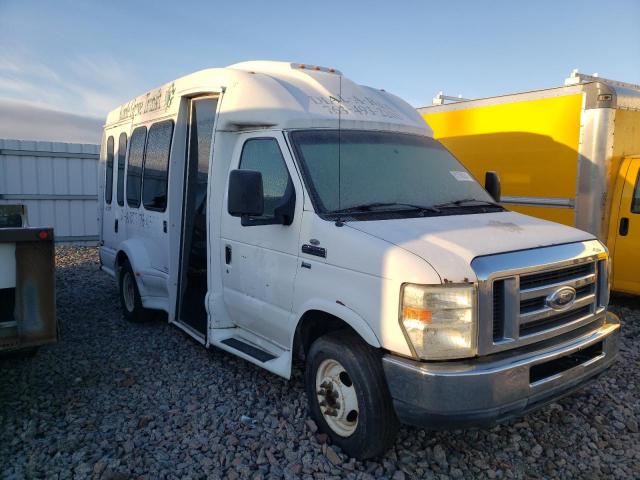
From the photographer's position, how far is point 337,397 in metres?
3.45

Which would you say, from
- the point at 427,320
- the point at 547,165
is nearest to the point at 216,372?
the point at 427,320

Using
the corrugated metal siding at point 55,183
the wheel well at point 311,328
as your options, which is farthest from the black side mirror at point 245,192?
the corrugated metal siding at point 55,183

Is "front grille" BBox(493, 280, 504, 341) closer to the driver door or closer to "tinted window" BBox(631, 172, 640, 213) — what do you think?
the driver door

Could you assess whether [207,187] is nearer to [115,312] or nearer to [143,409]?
[143,409]

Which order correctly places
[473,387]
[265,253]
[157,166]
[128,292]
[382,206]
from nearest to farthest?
1. [473,387]
2. [382,206]
3. [265,253]
4. [157,166]
5. [128,292]

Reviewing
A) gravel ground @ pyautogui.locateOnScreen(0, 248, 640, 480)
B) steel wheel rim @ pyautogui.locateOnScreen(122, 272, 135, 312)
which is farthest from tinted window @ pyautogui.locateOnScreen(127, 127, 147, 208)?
gravel ground @ pyautogui.locateOnScreen(0, 248, 640, 480)

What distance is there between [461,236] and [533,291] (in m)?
0.53

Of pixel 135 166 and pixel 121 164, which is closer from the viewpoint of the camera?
pixel 135 166

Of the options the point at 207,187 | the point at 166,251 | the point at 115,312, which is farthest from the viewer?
the point at 115,312

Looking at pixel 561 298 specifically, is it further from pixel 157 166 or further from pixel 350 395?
pixel 157 166

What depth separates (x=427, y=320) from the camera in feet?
9.32

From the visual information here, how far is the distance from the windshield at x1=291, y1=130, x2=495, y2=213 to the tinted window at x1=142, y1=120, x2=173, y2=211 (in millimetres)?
2170

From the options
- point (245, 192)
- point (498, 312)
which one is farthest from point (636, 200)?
point (245, 192)

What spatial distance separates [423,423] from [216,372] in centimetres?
249
